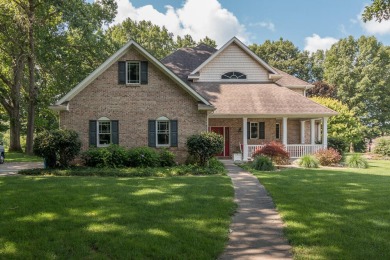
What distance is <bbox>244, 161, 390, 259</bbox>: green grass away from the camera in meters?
5.27

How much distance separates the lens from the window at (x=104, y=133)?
17922 mm

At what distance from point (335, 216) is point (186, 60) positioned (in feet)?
73.9

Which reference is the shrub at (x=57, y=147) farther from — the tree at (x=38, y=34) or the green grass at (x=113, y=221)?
the tree at (x=38, y=34)

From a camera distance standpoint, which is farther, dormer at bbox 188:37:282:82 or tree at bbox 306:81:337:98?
tree at bbox 306:81:337:98

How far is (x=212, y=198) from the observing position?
9023mm

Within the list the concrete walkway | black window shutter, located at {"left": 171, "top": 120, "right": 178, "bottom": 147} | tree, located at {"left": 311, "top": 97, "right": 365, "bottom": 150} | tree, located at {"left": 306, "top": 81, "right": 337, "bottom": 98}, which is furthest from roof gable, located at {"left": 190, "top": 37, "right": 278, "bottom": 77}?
tree, located at {"left": 306, "top": 81, "right": 337, "bottom": 98}

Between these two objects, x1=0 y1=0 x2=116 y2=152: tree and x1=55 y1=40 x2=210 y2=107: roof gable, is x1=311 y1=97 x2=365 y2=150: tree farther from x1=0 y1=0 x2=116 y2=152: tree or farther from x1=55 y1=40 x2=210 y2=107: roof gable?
x1=0 y1=0 x2=116 y2=152: tree

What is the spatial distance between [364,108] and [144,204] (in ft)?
163

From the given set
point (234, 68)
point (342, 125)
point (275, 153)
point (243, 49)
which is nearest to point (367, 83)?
point (342, 125)

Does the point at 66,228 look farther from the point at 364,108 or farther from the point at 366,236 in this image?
the point at 364,108

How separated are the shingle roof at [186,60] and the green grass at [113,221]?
17022 mm

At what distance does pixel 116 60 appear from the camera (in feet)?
58.1

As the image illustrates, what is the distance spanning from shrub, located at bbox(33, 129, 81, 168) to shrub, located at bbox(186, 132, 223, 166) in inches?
226

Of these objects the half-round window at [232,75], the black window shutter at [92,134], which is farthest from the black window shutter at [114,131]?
the half-round window at [232,75]
